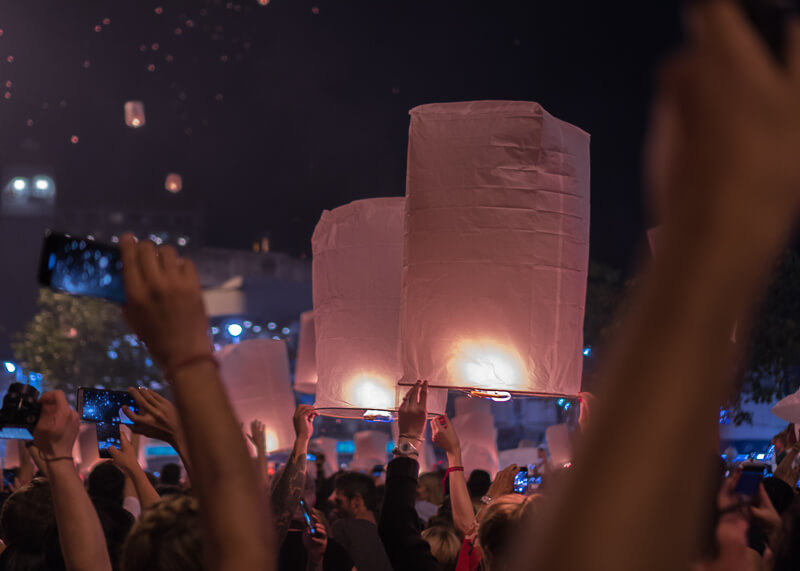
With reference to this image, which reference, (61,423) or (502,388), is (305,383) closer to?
(502,388)

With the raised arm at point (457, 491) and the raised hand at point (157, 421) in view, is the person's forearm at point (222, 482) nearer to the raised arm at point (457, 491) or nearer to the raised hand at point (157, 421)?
the raised hand at point (157, 421)

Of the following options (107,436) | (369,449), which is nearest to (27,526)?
(107,436)

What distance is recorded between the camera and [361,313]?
18.2ft

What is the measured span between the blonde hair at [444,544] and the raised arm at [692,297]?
161 inches

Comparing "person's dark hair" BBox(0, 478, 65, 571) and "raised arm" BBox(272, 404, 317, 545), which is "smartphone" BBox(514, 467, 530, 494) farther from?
"person's dark hair" BBox(0, 478, 65, 571)

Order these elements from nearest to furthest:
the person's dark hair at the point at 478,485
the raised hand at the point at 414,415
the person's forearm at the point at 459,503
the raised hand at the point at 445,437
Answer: the raised hand at the point at 414,415 < the person's forearm at the point at 459,503 < the raised hand at the point at 445,437 < the person's dark hair at the point at 478,485

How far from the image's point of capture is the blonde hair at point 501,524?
9.22 feet

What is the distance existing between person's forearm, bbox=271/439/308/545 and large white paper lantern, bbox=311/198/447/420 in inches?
36.5

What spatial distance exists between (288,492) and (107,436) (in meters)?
→ 1.21

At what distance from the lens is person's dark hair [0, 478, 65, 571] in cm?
333

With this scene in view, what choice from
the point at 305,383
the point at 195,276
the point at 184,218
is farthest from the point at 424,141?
the point at 184,218

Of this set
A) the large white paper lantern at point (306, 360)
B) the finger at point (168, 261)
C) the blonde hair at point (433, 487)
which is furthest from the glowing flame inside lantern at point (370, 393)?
the finger at point (168, 261)

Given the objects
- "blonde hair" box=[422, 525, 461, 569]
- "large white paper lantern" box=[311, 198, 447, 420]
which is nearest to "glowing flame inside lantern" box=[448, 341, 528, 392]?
"blonde hair" box=[422, 525, 461, 569]

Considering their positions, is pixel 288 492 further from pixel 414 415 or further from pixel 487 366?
pixel 487 366
